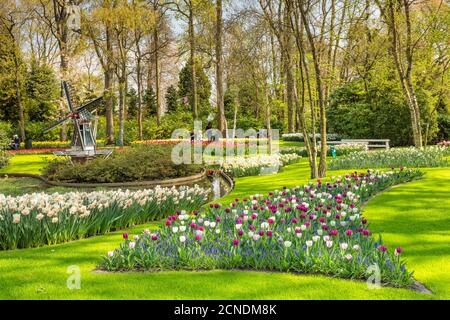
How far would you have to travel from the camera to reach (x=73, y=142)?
18.5 metres

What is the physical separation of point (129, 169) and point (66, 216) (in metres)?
8.78

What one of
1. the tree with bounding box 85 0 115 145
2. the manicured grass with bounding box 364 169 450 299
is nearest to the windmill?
the tree with bounding box 85 0 115 145

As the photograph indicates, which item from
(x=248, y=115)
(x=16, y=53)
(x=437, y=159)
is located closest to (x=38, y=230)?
(x=437, y=159)

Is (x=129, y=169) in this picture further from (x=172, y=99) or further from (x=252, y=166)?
(x=172, y=99)

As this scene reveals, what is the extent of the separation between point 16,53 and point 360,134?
2528 centimetres

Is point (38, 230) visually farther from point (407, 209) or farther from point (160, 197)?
point (407, 209)

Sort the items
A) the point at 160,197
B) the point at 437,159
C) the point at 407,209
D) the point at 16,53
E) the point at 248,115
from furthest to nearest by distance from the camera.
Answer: the point at 248,115
the point at 16,53
the point at 437,159
the point at 160,197
the point at 407,209

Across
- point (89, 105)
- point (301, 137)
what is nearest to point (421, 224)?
point (89, 105)

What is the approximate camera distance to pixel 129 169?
49.6ft

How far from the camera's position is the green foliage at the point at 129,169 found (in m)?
15.1

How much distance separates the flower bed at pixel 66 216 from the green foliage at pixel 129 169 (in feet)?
23.1
